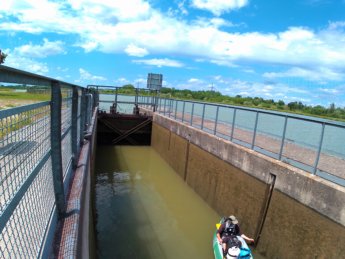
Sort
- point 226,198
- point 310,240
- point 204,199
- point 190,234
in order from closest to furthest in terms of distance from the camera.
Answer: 1. point 310,240
2. point 190,234
3. point 226,198
4. point 204,199

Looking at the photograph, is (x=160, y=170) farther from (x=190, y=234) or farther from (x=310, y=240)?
(x=310, y=240)

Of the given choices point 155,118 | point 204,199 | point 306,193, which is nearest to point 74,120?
point 306,193

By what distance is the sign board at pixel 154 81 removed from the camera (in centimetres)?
2892

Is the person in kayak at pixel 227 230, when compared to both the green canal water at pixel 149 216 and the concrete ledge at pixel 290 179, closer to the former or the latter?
the green canal water at pixel 149 216

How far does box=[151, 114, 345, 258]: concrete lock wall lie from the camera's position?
5.91 meters

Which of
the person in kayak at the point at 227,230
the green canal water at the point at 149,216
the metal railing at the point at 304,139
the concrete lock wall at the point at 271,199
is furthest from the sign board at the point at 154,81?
the person in kayak at the point at 227,230

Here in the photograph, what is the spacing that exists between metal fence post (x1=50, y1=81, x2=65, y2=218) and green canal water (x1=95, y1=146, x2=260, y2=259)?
447 centimetres

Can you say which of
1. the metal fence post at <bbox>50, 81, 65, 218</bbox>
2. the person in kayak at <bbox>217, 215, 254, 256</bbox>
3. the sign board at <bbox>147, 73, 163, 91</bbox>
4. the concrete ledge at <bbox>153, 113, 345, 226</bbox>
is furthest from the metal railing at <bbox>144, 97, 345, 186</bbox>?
the sign board at <bbox>147, 73, 163, 91</bbox>

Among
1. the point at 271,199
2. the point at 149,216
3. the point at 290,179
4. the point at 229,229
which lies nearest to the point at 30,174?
the point at 229,229

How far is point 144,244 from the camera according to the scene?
7.95 meters

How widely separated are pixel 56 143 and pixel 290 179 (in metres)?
5.48

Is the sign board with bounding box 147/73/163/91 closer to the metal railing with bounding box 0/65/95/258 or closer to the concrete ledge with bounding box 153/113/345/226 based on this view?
the concrete ledge with bounding box 153/113/345/226

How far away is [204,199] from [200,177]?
3.05ft

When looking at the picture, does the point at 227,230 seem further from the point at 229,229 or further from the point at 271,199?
the point at 271,199
